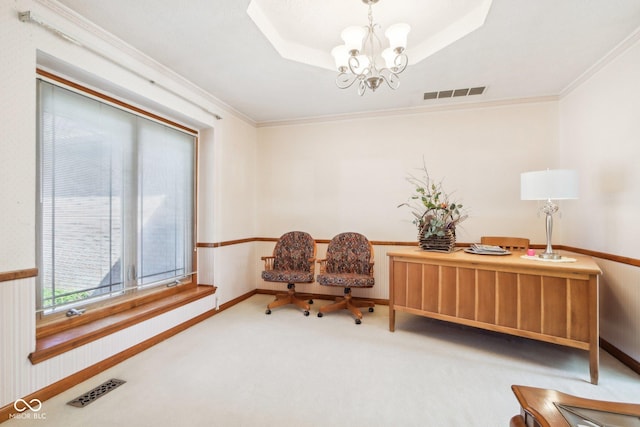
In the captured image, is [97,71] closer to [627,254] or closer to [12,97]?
[12,97]

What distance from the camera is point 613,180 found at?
2.44 m

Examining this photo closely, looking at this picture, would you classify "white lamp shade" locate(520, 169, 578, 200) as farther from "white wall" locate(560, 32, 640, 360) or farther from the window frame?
the window frame

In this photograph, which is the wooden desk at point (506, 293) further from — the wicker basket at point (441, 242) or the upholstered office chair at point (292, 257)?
the upholstered office chair at point (292, 257)

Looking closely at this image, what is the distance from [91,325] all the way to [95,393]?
1.79ft

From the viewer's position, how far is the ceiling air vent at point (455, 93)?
320cm

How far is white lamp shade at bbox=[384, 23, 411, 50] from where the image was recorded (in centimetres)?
188

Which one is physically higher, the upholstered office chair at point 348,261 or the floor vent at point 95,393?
the upholstered office chair at point 348,261

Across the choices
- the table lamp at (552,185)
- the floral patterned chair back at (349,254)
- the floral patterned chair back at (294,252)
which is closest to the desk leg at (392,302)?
the floral patterned chair back at (349,254)

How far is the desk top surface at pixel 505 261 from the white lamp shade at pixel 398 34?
180 centimetres

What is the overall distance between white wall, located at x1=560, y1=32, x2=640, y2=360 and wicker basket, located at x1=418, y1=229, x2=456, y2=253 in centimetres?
127

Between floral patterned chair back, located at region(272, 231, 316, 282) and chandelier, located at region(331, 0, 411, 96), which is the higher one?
chandelier, located at region(331, 0, 411, 96)

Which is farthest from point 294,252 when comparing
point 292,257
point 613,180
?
point 613,180

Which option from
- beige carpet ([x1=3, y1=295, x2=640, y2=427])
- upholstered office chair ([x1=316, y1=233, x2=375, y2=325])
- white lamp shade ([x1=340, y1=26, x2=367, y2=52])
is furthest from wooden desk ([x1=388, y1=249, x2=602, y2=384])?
white lamp shade ([x1=340, y1=26, x2=367, y2=52])

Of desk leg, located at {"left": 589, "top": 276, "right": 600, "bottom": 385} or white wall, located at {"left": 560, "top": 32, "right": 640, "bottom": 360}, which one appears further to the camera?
white wall, located at {"left": 560, "top": 32, "right": 640, "bottom": 360}
